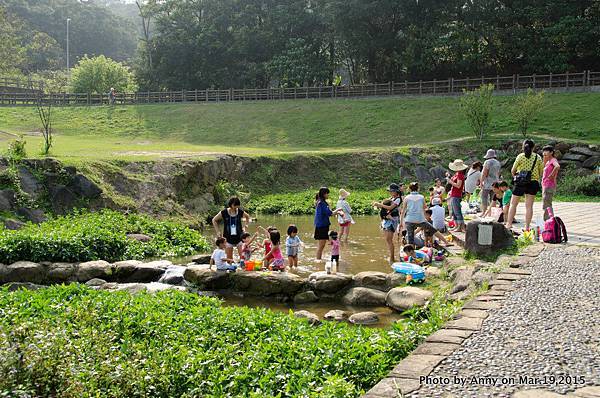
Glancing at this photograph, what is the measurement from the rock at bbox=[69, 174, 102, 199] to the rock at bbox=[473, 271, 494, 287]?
40.7 ft

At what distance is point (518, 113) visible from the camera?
101 ft

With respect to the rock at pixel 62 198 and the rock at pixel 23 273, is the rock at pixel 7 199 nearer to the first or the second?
the rock at pixel 62 198

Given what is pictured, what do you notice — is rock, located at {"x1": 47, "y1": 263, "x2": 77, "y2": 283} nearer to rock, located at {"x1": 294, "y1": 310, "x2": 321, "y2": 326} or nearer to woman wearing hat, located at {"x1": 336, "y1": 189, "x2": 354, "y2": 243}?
rock, located at {"x1": 294, "y1": 310, "x2": 321, "y2": 326}

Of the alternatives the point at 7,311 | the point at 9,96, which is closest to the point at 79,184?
the point at 7,311

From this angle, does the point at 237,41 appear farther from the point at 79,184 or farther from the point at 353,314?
the point at 353,314

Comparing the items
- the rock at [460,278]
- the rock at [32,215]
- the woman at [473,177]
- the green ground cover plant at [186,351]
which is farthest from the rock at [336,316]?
the rock at [32,215]

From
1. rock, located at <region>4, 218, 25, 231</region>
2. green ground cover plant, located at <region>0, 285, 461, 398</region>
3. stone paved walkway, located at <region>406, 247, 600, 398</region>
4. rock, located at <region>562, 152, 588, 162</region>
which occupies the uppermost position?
rock, located at <region>562, 152, 588, 162</region>

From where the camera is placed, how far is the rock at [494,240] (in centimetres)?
1166

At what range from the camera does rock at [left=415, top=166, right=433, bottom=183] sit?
92.2 ft

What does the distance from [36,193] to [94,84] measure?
39308 mm

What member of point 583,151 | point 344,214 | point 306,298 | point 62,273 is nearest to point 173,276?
point 62,273

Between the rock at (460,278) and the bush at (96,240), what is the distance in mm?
7485

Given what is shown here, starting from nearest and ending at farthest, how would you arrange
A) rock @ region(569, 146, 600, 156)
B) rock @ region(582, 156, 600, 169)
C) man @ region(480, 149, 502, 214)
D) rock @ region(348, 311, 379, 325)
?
rock @ region(348, 311, 379, 325), man @ region(480, 149, 502, 214), rock @ region(582, 156, 600, 169), rock @ region(569, 146, 600, 156)

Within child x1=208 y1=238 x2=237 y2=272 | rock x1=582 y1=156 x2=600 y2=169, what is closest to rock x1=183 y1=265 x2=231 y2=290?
child x1=208 y1=238 x2=237 y2=272
